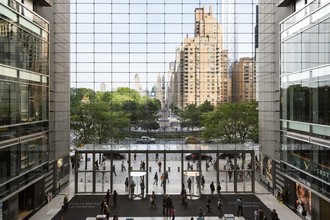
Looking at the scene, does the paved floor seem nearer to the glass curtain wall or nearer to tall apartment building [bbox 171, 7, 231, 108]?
the glass curtain wall

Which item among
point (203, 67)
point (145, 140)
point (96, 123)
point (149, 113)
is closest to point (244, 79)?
point (203, 67)

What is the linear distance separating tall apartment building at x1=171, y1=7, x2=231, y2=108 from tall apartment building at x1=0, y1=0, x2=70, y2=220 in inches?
391

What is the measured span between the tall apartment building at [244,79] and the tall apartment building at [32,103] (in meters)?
14.5

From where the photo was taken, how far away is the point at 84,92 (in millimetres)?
32750

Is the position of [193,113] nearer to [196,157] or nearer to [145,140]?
[196,157]

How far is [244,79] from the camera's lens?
1324 inches

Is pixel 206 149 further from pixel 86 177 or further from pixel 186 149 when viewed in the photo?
pixel 86 177

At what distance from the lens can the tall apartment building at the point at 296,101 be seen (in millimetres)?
18234

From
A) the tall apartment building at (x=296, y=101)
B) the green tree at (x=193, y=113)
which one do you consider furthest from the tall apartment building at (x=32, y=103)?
the tall apartment building at (x=296, y=101)

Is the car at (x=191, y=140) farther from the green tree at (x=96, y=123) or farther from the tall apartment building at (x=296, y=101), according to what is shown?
the tall apartment building at (x=296, y=101)

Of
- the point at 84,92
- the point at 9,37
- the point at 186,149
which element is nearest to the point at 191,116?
the point at 186,149

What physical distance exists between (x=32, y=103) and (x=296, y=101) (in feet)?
53.2

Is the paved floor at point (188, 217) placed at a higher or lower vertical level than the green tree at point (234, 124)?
lower

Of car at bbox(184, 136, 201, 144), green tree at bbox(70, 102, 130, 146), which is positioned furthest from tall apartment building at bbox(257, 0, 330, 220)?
green tree at bbox(70, 102, 130, 146)
